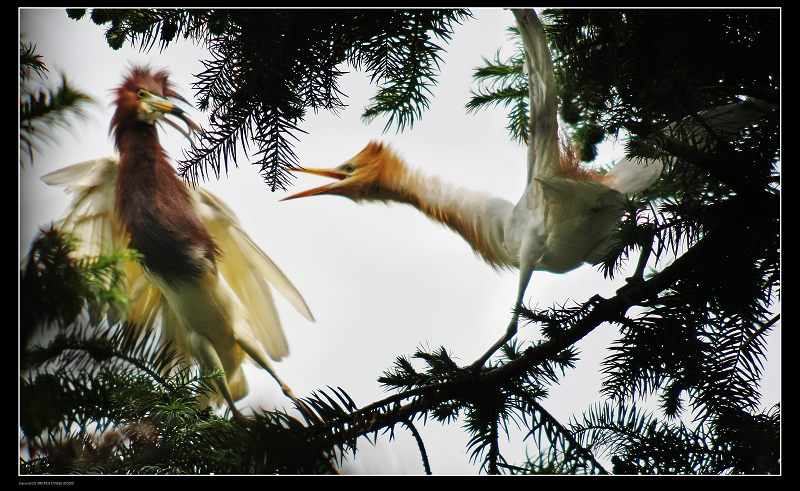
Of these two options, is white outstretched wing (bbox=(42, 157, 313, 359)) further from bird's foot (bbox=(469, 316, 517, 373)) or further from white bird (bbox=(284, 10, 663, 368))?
bird's foot (bbox=(469, 316, 517, 373))

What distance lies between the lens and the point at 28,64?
58 cm

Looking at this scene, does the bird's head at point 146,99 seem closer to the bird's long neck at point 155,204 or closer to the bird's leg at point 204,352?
the bird's long neck at point 155,204

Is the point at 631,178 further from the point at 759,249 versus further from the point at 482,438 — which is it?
the point at 482,438

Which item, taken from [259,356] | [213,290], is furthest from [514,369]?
[213,290]

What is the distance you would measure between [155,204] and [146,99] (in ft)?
0.52

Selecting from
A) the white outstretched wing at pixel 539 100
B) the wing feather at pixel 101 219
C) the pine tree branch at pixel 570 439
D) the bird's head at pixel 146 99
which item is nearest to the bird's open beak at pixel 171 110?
the bird's head at pixel 146 99

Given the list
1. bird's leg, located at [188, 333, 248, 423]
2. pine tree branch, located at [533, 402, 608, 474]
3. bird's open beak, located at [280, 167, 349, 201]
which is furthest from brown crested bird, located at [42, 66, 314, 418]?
pine tree branch, located at [533, 402, 608, 474]

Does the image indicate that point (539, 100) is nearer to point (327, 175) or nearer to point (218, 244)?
point (327, 175)

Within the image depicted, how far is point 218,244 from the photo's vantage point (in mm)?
812

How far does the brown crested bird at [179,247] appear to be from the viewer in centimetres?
77

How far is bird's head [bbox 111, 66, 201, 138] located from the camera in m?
0.78

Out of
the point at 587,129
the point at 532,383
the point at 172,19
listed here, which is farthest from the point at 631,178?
the point at 172,19

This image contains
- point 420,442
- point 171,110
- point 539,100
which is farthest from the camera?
point 171,110

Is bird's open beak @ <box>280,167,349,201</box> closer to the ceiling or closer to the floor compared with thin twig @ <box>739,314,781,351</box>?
closer to the ceiling
